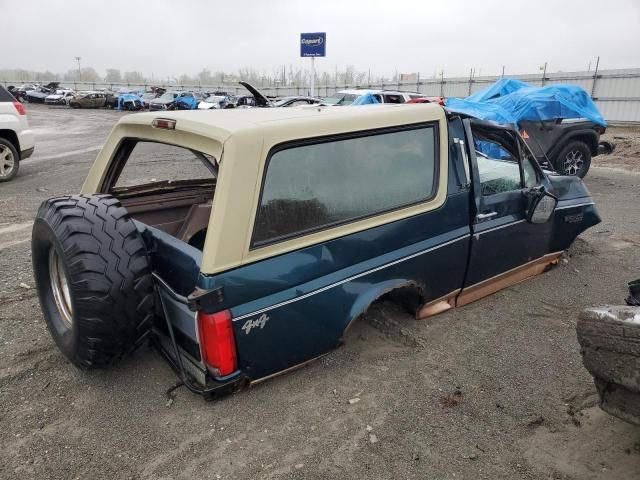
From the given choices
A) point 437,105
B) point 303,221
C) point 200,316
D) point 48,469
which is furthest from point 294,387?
point 437,105

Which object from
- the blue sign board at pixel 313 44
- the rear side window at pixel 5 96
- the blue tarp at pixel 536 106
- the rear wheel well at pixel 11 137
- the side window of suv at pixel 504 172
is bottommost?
the rear wheel well at pixel 11 137

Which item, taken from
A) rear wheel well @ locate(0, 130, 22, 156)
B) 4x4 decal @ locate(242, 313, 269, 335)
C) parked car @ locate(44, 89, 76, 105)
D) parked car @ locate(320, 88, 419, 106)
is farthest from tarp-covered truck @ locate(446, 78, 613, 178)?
parked car @ locate(44, 89, 76, 105)

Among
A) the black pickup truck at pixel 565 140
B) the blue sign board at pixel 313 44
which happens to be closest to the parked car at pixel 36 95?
the blue sign board at pixel 313 44

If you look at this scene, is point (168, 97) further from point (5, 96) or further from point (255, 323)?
point (255, 323)

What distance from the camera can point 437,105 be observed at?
10.5 ft

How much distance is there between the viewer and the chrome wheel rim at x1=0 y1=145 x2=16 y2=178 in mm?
8844

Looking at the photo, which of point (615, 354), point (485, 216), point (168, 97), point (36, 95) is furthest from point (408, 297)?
point (36, 95)

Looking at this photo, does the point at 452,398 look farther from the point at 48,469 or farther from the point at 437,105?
the point at 48,469

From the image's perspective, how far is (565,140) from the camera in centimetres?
898

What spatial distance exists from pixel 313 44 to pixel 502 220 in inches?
950

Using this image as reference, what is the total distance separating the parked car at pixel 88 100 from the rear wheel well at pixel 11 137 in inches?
1175

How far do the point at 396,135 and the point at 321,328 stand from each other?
4.20 feet

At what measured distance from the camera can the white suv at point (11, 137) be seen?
8.69m

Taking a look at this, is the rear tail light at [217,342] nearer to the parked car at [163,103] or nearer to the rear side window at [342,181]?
the rear side window at [342,181]
